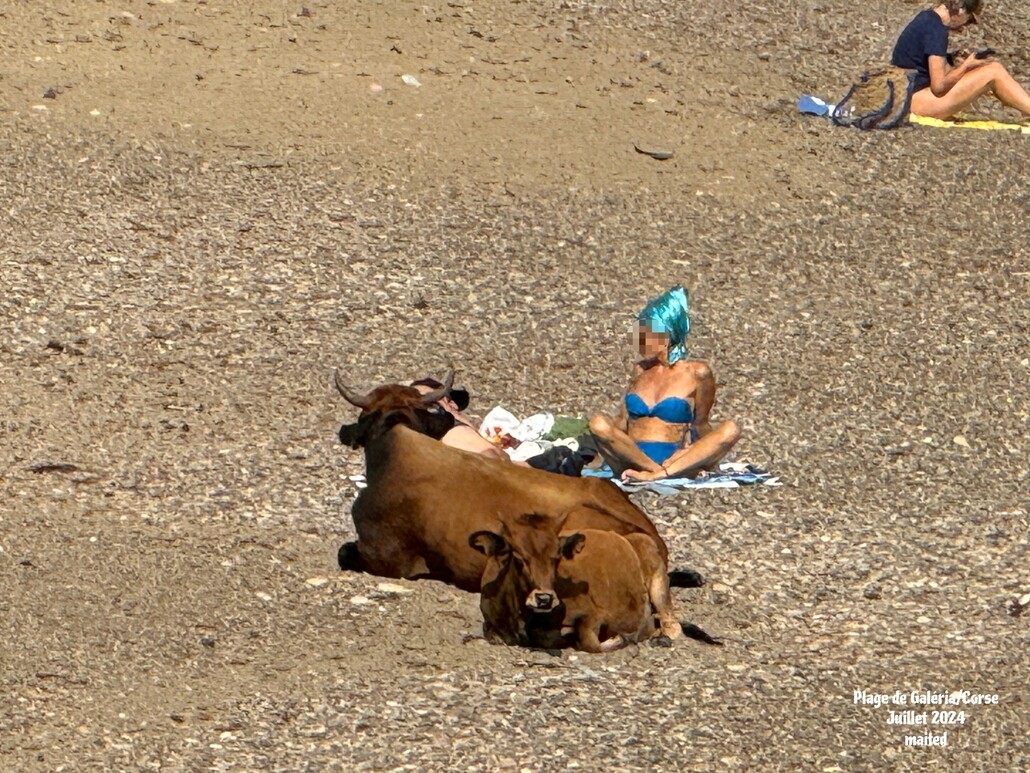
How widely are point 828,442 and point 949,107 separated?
513 cm

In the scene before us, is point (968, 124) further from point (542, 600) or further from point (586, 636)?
point (542, 600)

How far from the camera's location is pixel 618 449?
9297 mm

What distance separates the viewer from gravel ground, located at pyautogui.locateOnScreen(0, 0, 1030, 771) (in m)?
7.46

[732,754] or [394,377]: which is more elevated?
[732,754]

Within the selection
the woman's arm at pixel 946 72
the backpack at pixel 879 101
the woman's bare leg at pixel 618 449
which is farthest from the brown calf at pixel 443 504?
the woman's arm at pixel 946 72

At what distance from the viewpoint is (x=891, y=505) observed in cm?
982

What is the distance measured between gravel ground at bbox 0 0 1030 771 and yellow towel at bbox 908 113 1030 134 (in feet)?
0.51

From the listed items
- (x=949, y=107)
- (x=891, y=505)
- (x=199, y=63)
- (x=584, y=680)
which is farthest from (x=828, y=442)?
(x=199, y=63)

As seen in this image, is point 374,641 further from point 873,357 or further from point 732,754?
point 873,357

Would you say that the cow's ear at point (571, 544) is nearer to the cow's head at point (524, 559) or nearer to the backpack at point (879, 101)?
the cow's head at point (524, 559)

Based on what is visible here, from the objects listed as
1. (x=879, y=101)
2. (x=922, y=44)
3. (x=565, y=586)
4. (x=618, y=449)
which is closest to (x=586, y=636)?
(x=565, y=586)

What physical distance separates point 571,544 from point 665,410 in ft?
6.36

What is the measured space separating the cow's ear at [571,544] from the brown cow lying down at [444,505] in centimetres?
22

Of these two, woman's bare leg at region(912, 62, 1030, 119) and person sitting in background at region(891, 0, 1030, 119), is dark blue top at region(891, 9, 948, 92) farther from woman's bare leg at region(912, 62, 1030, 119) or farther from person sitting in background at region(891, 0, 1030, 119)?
woman's bare leg at region(912, 62, 1030, 119)
